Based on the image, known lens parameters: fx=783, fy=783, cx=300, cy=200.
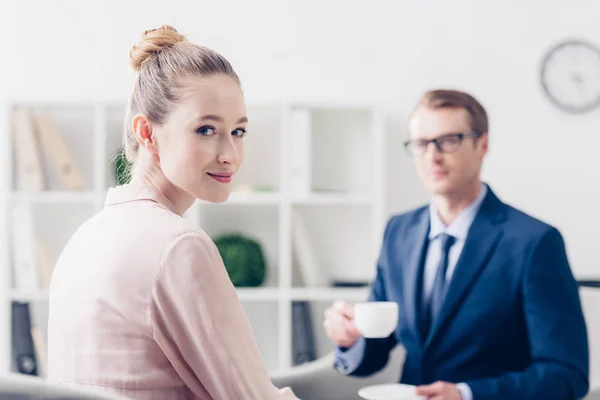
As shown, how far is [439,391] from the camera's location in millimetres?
1785

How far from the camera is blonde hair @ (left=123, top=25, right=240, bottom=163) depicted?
4.03ft

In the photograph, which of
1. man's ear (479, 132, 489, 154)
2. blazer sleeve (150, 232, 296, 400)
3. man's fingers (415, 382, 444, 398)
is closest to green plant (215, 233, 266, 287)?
man's ear (479, 132, 489, 154)

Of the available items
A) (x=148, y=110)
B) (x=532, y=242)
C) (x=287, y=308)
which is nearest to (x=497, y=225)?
(x=532, y=242)

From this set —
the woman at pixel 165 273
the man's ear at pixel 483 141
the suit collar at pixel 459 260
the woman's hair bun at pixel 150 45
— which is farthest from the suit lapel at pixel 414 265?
the woman's hair bun at pixel 150 45

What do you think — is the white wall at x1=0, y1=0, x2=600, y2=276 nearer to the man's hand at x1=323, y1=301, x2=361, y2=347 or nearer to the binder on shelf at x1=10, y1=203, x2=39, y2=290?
the binder on shelf at x1=10, y1=203, x2=39, y2=290

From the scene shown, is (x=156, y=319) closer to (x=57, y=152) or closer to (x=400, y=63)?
(x=57, y=152)

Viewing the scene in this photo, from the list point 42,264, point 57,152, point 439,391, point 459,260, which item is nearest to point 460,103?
point 459,260

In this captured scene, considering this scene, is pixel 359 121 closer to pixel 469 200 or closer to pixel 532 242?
pixel 469 200

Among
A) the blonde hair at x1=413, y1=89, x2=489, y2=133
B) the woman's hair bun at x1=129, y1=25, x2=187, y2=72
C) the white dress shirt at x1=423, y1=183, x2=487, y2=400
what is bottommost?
the white dress shirt at x1=423, y1=183, x2=487, y2=400

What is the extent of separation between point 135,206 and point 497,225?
1222mm

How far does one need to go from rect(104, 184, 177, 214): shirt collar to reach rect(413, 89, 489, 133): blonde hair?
3.99 feet

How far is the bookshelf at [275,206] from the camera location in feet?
11.6

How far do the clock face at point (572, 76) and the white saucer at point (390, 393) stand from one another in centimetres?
236

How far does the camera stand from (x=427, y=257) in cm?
226
